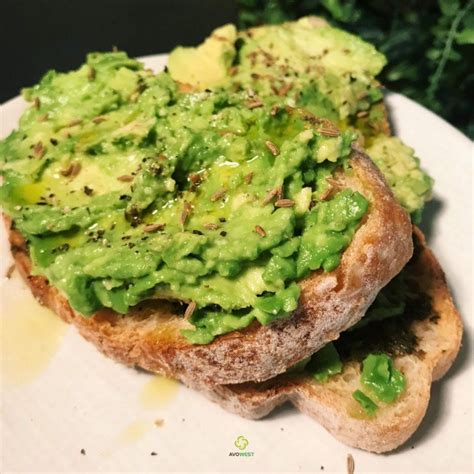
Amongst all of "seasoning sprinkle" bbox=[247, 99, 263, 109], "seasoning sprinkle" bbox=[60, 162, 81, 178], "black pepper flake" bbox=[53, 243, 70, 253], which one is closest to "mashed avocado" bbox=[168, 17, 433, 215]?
"seasoning sprinkle" bbox=[247, 99, 263, 109]

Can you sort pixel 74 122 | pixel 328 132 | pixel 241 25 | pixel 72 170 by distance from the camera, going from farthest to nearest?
1. pixel 241 25
2. pixel 74 122
3. pixel 72 170
4. pixel 328 132

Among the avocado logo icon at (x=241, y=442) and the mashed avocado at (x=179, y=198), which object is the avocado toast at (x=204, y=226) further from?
the avocado logo icon at (x=241, y=442)

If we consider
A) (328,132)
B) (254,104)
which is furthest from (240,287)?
(254,104)

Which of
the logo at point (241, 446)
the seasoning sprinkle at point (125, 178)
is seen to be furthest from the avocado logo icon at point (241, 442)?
the seasoning sprinkle at point (125, 178)

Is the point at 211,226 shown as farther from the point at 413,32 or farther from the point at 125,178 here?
the point at 413,32

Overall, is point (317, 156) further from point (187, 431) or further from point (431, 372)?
point (187, 431)
